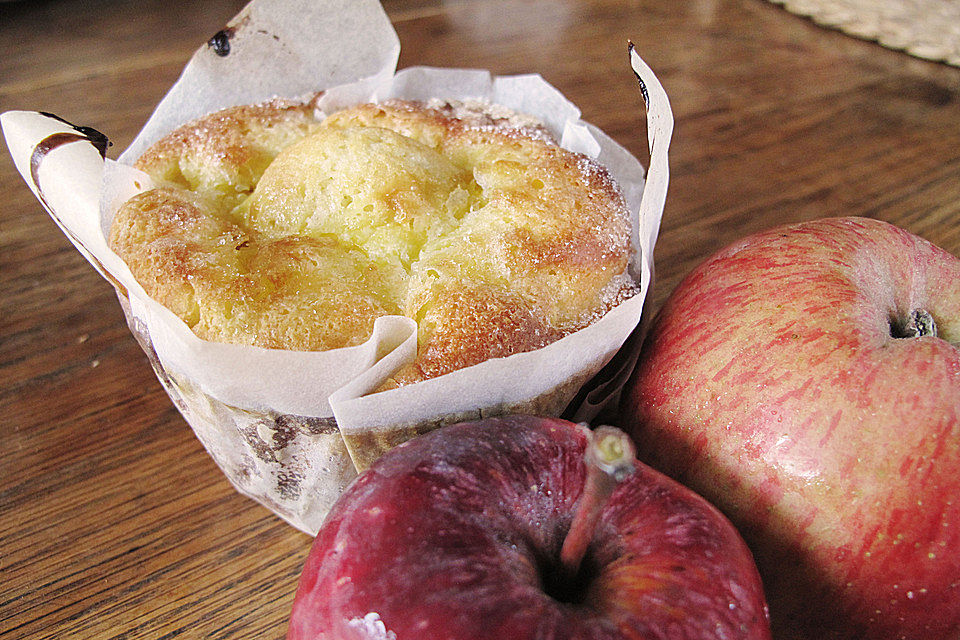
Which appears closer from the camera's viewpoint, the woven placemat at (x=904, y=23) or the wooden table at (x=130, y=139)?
the wooden table at (x=130, y=139)

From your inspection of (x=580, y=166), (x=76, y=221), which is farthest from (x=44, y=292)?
(x=580, y=166)

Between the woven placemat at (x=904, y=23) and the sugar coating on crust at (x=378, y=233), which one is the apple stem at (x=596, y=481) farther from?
the woven placemat at (x=904, y=23)

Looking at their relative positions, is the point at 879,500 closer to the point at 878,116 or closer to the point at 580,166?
the point at 580,166

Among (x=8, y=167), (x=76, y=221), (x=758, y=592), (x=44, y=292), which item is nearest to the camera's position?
(x=758, y=592)

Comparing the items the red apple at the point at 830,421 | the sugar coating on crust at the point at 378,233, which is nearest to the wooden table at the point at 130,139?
the sugar coating on crust at the point at 378,233

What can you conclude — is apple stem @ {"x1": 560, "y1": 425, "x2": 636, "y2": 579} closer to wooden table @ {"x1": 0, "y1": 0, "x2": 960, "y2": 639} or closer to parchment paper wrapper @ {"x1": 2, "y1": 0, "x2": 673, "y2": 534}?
parchment paper wrapper @ {"x1": 2, "y1": 0, "x2": 673, "y2": 534}

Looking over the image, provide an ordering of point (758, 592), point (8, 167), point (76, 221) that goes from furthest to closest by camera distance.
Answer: point (8, 167), point (76, 221), point (758, 592)

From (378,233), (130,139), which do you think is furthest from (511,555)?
(130,139)
